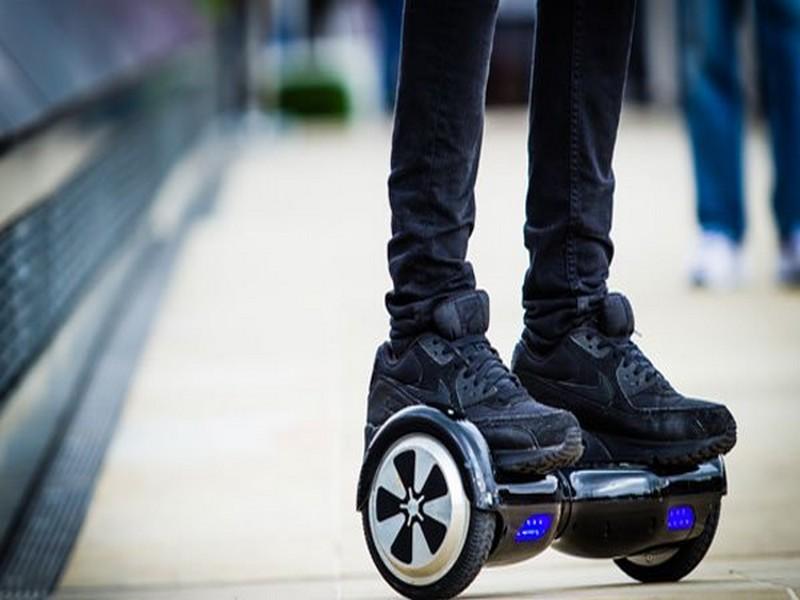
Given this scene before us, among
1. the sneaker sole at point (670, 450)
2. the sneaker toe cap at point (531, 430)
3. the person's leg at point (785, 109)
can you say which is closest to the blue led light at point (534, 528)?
the sneaker toe cap at point (531, 430)

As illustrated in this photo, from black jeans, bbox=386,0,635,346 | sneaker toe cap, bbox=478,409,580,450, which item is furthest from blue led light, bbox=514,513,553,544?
black jeans, bbox=386,0,635,346

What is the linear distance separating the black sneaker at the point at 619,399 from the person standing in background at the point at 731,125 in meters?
3.90

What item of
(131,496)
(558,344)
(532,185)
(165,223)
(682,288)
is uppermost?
(532,185)

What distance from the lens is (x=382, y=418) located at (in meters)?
2.92

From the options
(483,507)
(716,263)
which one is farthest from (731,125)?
(483,507)

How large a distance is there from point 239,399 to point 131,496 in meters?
1.09

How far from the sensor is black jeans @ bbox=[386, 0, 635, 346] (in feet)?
9.03

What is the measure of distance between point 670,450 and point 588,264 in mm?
292

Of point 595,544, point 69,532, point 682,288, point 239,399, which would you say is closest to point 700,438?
point 595,544

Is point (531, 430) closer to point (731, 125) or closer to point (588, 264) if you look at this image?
point (588, 264)

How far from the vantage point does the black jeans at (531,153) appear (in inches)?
108

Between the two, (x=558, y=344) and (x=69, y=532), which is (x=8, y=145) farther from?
(x=558, y=344)

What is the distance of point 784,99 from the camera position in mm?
6922

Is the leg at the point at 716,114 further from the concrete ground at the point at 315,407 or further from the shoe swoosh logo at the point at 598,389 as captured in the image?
the shoe swoosh logo at the point at 598,389
